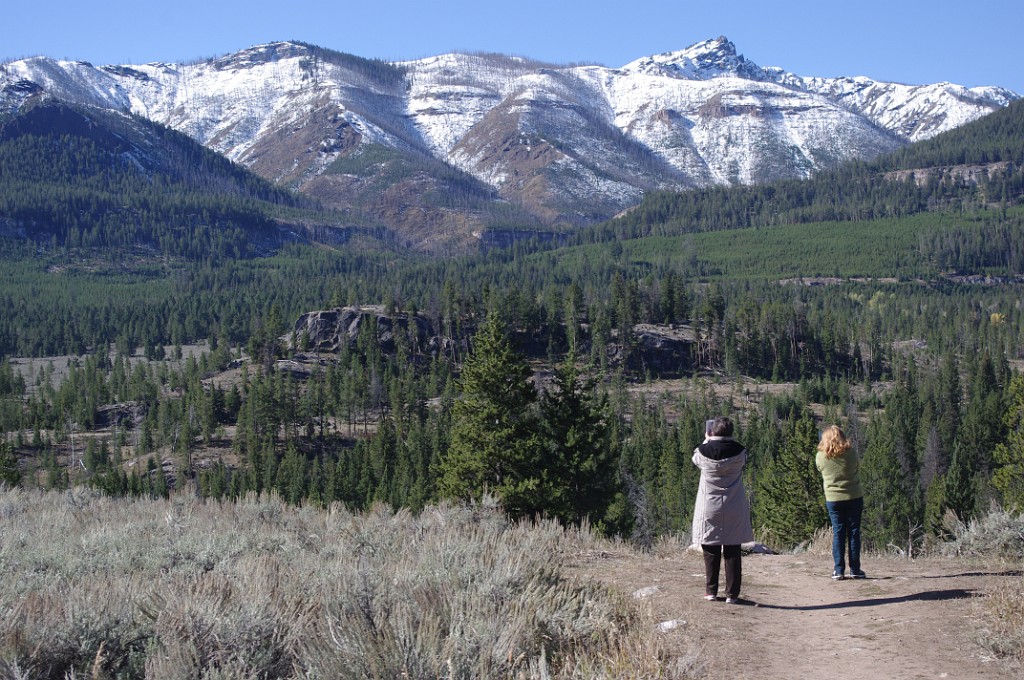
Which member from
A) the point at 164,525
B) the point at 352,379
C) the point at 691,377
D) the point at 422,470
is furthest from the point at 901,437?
the point at 164,525

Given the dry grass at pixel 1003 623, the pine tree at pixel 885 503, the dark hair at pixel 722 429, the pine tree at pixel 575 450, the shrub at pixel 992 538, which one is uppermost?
the dark hair at pixel 722 429

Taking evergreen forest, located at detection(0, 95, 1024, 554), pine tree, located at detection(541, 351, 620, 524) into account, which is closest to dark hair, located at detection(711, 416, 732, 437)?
evergreen forest, located at detection(0, 95, 1024, 554)

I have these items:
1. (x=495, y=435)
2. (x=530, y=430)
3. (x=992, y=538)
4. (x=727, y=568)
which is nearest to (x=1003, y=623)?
(x=727, y=568)

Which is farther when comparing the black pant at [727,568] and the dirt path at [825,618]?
the black pant at [727,568]

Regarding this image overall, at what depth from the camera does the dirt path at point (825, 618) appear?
801cm

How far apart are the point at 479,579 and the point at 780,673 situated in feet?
10.3

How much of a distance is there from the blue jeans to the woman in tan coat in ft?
6.59

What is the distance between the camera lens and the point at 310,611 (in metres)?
8.38

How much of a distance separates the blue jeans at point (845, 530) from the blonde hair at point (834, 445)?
2.25ft

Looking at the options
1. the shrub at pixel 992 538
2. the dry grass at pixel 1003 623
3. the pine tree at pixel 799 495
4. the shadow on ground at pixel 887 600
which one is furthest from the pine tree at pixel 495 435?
the dry grass at pixel 1003 623

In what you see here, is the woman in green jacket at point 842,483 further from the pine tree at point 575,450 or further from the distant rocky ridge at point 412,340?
the distant rocky ridge at point 412,340

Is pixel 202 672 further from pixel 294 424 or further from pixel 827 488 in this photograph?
pixel 294 424

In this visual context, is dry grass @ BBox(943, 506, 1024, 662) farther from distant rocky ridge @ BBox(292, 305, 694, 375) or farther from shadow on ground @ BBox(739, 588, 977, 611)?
distant rocky ridge @ BBox(292, 305, 694, 375)

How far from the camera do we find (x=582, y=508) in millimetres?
35125
